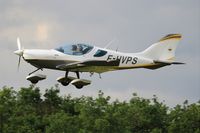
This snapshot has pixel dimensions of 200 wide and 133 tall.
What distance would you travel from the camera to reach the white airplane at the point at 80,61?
57.7 meters

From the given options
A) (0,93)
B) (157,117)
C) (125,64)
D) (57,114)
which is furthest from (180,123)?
(125,64)

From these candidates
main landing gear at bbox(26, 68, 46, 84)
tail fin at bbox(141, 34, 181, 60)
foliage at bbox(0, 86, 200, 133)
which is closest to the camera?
Result: main landing gear at bbox(26, 68, 46, 84)

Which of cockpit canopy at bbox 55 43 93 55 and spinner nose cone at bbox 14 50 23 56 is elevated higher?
cockpit canopy at bbox 55 43 93 55

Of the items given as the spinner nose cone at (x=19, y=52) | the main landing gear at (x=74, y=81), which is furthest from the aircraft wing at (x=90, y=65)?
the spinner nose cone at (x=19, y=52)

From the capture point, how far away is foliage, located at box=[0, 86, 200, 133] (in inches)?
4245

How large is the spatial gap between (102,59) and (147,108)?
5630cm

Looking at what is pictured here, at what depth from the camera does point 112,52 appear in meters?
59.6

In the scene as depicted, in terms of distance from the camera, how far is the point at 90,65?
58.3 m

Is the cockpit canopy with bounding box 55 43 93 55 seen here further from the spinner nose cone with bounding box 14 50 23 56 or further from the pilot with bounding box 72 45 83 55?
the spinner nose cone with bounding box 14 50 23 56

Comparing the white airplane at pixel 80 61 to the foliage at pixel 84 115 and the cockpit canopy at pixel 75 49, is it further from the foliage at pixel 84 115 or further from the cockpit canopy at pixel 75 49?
the foliage at pixel 84 115

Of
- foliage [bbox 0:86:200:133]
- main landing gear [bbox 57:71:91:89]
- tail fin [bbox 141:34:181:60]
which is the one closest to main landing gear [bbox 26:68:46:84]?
main landing gear [bbox 57:71:91:89]

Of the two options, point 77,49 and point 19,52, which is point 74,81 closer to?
point 77,49

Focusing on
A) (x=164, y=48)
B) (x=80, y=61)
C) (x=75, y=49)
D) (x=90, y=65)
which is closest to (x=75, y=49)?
(x=75, y=49)

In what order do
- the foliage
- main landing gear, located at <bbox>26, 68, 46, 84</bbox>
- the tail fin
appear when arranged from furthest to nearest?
the foliage
the tail fin
main landing gear, located at <bbox>26, 68, 46, 84</bbox>
